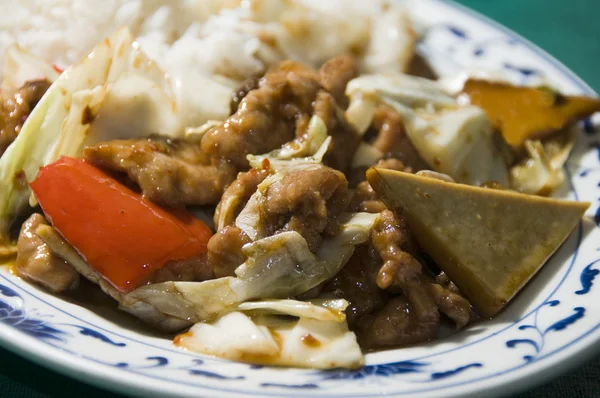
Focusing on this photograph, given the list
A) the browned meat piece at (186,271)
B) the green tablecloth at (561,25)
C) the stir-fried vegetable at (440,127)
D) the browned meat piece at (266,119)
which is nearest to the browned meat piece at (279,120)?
the browned meat piece at (266,119)

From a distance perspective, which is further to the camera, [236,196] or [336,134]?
[336,134]

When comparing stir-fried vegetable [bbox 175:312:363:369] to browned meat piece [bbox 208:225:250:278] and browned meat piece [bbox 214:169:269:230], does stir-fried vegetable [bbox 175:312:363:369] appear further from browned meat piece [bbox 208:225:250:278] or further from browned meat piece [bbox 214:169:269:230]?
browned meat piece [bbox 214:169:269:230]

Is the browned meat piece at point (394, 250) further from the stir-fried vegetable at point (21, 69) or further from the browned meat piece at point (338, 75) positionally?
the stir-fried vegetable at point (21, 69)

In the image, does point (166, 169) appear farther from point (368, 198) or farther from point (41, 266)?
point (368, 198)

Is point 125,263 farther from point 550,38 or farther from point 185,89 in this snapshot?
point 550,38

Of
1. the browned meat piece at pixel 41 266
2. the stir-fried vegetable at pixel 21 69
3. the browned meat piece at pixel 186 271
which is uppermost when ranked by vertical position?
the stir-fried vegetable at pixel 21 69

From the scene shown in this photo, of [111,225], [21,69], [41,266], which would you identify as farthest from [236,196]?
[21,69]

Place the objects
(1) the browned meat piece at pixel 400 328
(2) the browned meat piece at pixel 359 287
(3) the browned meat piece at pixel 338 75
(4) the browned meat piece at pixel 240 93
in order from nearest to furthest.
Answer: (1) the browned meat piece at pixel 400 328
(2) the browned meat piece at pixel 359 287
(4) the browned meat piece at pixel 240 93
(3) the browned meat piece at pixel 338 75
